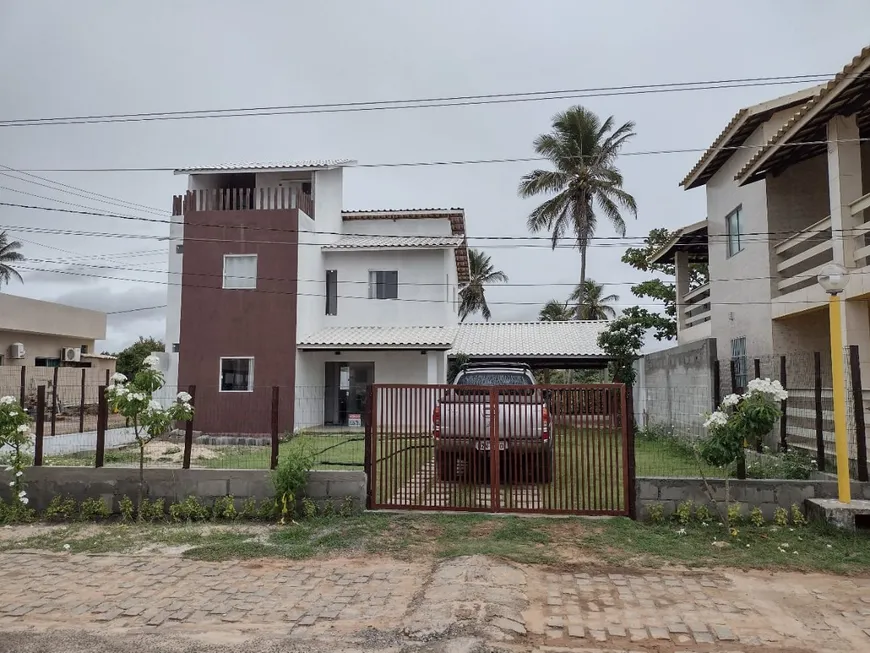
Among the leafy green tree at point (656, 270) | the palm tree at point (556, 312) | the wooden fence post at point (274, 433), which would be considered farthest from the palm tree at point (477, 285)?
the wooden fence post at point (274, 433)

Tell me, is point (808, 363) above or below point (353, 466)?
above

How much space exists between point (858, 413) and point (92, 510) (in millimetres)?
8742

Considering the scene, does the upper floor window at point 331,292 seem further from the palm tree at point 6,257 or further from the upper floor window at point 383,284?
the palm tree at point 6,257

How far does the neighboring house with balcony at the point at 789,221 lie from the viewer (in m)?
8.94

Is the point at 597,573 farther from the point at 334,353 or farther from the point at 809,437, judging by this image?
the point at 334,353

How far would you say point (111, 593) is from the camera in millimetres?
5148

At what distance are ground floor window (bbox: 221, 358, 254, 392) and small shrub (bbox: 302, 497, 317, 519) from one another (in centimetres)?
1170

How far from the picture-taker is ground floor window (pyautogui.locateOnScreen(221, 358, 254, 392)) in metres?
18.4

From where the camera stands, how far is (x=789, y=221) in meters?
11.4

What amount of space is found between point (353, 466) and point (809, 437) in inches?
265

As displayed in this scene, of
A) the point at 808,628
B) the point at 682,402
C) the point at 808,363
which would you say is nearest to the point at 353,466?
the point at 808,628

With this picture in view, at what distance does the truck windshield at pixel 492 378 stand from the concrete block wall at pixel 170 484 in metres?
3.57

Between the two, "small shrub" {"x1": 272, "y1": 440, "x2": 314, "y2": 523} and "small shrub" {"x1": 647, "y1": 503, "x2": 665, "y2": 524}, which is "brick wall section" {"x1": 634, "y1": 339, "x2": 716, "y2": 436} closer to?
"small shrub" {"x1": 647, "y1": 503, "x2": 665, "y2": 524}

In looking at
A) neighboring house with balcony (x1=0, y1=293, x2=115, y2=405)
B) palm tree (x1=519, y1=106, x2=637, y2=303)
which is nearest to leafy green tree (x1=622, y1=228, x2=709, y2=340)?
palm tree (x1=519, y1=106, x2=637, y2=303)
